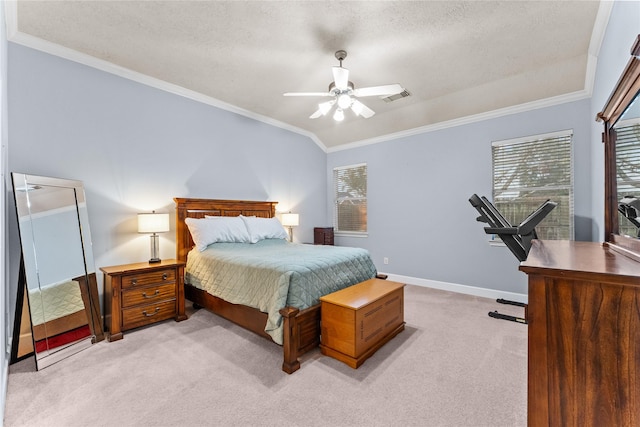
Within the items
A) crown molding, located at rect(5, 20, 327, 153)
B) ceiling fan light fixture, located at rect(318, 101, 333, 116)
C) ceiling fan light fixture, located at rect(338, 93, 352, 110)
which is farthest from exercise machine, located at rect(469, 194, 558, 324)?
crown molding, located at rect(5, 20, 327, 153)

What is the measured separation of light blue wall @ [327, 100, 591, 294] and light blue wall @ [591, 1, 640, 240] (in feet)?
0.87

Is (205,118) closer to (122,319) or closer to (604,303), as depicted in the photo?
(122,319)

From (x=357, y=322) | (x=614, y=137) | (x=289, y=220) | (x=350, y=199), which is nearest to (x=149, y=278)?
(x=357, y=322)

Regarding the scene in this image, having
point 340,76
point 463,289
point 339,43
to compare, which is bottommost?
point 463,289

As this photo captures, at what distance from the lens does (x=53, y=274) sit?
2393mm

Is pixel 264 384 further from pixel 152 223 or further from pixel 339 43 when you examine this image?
pixel 339 43

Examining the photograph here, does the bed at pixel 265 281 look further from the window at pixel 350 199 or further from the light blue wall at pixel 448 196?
the window at pixel 350 199

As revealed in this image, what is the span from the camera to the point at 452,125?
4148mm

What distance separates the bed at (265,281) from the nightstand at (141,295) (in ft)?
0.89

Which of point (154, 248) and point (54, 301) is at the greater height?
point (154, 248)

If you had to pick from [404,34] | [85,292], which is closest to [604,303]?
[404,34]

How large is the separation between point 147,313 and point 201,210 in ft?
4.71

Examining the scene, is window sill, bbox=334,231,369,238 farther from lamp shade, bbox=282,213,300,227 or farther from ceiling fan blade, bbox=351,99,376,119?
ceiling fan blade, bbox=351,99,376,119

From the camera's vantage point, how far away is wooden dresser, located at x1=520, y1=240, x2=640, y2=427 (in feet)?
2.61
